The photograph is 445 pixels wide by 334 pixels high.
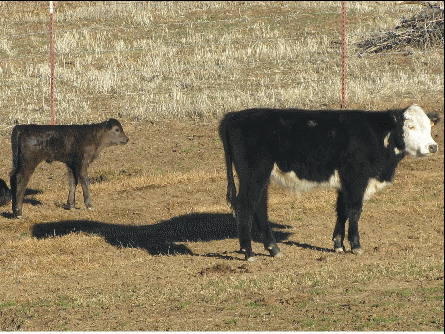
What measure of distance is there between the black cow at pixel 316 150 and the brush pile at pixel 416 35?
46.3 ft

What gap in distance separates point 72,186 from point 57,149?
2.38 ft

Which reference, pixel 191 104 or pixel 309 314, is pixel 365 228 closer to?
pixel 309 314

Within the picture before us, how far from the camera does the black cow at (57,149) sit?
14555 millimetres

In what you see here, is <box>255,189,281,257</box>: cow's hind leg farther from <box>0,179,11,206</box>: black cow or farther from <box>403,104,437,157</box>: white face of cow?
<box>0,179,11,206</box>: black cow

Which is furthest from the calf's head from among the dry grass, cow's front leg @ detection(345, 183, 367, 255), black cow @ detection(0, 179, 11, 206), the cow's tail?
cow's front leg @ detection(345, 183, 367, 255)

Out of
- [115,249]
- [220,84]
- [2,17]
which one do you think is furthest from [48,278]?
[2,17]

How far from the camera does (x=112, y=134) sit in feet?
51.9

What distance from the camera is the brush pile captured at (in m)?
24.2

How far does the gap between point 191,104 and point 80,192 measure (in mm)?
5788

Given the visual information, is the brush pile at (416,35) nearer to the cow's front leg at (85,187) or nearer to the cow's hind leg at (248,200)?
the cow's front leg at (85,187)

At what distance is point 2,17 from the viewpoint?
2477cm

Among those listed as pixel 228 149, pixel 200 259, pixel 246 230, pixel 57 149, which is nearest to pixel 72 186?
pixel 57 149


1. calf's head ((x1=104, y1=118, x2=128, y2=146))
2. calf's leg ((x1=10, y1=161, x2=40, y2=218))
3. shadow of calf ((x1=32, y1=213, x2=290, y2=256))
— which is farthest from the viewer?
calf's head ((x1=104, y1=118, x2=128, y2=146))

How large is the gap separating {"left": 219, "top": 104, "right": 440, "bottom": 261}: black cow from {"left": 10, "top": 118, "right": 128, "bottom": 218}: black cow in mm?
5006
